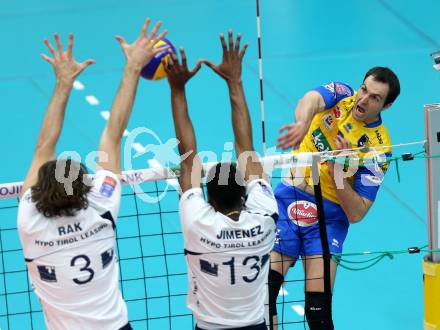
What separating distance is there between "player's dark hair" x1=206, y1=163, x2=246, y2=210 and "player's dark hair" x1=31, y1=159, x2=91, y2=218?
2.10 feet

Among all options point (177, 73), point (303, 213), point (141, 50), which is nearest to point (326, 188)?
point (303, 213)

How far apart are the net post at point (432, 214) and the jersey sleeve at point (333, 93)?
780 mm

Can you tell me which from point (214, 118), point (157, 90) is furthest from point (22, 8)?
point (214, 118)

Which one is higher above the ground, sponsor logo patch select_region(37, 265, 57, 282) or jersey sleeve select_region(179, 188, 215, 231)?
jersey sleeve select_region(179, 188, 215, 231)

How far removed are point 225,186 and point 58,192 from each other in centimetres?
84

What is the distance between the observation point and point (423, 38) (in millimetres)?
12297

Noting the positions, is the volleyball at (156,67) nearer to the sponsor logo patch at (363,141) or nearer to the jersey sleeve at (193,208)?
the jersey sleeve at (193,208)

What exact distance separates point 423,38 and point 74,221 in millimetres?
8973

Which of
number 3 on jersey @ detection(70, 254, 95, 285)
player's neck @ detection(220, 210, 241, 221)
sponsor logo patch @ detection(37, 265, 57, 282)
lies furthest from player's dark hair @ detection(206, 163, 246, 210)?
sponsor logo patch @ detection(37, 265, 57, 282)

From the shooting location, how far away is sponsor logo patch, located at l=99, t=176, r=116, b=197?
4.40 meters

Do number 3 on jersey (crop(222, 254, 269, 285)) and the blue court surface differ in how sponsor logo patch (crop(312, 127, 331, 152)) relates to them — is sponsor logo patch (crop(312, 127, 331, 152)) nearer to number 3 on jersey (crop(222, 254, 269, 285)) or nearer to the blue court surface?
the blue court surface

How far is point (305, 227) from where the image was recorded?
6195 mm

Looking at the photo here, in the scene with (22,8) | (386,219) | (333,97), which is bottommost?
(386,219)

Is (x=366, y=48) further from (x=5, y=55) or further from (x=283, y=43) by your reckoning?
(x=5, y=55)
